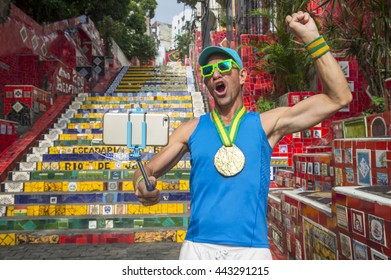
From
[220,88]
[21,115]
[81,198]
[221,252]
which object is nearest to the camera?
[221,252]

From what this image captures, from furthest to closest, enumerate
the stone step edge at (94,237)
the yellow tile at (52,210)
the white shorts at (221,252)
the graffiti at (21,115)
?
the graffiti at (21,115) < the yellow tile at (52,210) < the stone step edge at (94,237) < the white shorts at (221,252)

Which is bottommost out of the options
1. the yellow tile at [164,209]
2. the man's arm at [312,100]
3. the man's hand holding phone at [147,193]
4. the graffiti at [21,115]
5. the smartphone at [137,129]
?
the yellow tile at [164,209]

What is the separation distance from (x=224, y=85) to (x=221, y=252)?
2.72 ft

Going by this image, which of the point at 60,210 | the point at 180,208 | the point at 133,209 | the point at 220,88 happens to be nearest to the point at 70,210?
the point at 60,210

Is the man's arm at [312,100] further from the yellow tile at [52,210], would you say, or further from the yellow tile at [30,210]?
the yellow tile at [30,210]

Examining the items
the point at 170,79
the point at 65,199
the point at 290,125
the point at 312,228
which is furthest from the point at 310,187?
the point at 170,79

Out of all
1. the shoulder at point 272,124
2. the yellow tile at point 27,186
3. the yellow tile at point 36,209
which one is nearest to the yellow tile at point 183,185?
the yellow tile at point 36,209

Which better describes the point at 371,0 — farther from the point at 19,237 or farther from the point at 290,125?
the point at 19,237

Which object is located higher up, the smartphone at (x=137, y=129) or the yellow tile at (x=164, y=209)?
the smartphone at (x=137, y=129)

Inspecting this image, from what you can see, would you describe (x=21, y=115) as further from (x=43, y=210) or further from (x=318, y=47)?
(x=318, y=47)

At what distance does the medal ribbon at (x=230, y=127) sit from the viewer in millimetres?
1884

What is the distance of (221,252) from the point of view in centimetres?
178

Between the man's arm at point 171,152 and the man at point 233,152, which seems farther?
the man's arm at point 171,152

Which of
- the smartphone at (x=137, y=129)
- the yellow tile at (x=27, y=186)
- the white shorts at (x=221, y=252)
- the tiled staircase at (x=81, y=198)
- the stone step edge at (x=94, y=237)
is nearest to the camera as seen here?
the smartphone at (x=137, y=129)
